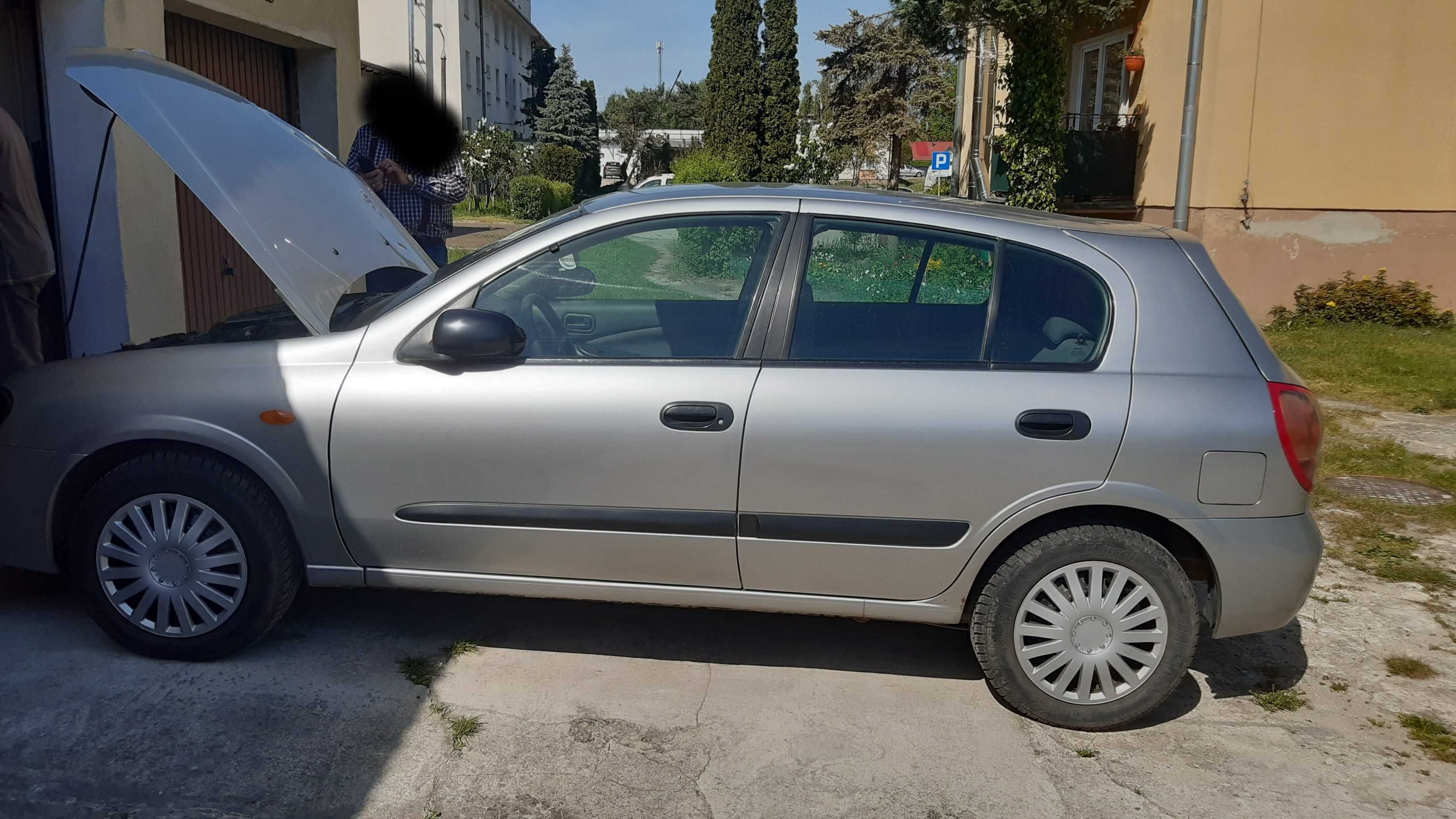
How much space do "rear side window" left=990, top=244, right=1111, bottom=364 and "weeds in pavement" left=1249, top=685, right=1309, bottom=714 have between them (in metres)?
1.47

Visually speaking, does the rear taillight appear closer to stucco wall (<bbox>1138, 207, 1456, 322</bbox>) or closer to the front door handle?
the front door handle

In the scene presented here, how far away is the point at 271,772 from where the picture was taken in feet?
10.5

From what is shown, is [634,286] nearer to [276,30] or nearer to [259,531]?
[259,531]

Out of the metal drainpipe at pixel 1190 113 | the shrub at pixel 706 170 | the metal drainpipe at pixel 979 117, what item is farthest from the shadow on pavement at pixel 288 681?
the shrub at pixel 706 170

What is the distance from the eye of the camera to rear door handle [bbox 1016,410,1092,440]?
3.48m

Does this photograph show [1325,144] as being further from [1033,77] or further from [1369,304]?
[1033,77]

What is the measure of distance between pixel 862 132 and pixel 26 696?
2639cm

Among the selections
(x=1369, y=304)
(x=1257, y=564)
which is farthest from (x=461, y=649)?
(x=1369, y=304)

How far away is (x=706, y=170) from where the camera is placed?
23.1m

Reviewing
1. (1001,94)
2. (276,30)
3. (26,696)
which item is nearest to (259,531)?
(26,696)

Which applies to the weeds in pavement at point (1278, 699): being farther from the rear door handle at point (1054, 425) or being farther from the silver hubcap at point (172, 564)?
the silver hubcap at point (172, 564)

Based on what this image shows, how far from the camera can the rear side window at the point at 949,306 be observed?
142 inches

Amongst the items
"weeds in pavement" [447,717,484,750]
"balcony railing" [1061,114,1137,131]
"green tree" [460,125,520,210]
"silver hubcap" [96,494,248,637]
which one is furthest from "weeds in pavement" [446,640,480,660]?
"green tree" [460,125,520,210]

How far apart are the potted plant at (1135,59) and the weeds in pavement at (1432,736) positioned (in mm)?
12356
